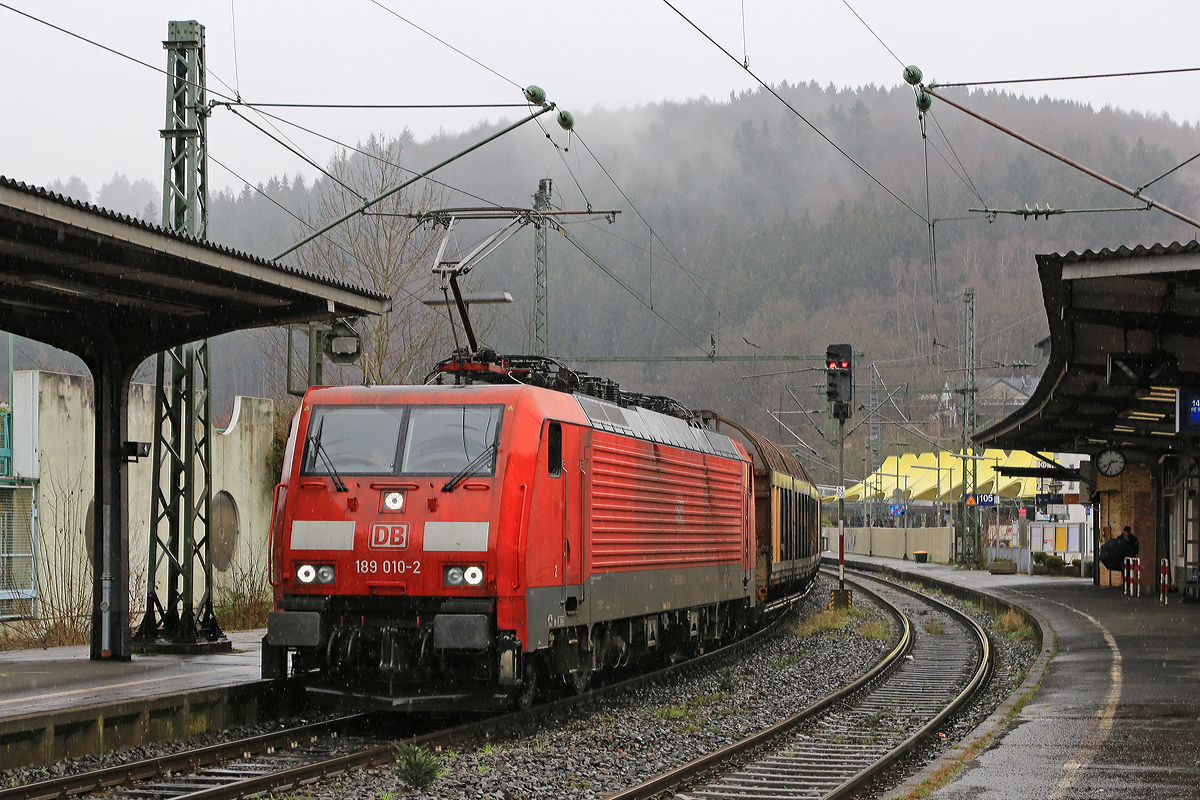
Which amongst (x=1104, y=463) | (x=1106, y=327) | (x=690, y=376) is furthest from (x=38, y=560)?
(x=690, y=376)

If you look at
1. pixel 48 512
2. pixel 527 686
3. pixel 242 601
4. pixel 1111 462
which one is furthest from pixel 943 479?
pixel 527 686

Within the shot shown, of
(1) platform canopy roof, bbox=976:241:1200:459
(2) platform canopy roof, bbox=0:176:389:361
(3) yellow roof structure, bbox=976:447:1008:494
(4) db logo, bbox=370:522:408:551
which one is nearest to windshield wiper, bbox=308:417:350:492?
(4) db logo, bbox=370:522:408:551

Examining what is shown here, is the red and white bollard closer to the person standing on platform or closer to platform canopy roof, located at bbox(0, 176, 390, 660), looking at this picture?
the person standing on platform

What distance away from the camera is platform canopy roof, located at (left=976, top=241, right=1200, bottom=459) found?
38.2 ft

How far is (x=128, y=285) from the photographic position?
40.4 ft

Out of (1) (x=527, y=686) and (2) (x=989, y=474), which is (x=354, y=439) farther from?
(2) (x=989, y=474)

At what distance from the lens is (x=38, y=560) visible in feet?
61.8

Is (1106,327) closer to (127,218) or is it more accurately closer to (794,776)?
(794,776)

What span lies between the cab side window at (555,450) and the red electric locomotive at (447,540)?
0.7 inches

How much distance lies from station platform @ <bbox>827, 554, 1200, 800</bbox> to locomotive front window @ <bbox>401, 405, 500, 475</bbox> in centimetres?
452

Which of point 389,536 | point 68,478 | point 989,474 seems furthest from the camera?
point 989,474

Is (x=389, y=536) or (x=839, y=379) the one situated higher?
(x=839, y=379)

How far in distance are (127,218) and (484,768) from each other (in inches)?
193

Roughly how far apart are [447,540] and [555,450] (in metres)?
1.36
